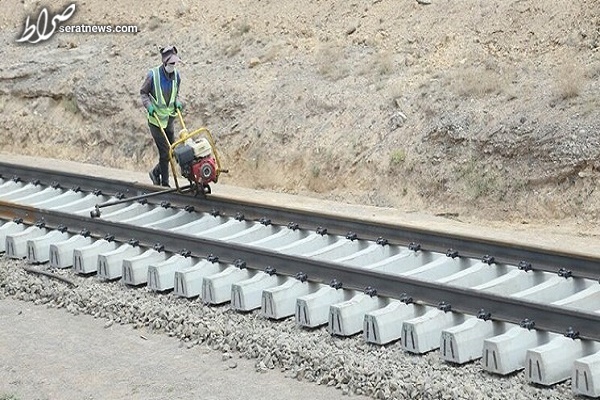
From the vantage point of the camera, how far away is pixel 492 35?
18391 mm

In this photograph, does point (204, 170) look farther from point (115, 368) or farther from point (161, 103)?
point (115, 368)

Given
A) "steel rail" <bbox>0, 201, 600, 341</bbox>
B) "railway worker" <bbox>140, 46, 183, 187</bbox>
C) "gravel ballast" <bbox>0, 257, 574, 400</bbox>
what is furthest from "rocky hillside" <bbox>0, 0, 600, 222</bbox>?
"gravel ballast" <bbox>0, 257, 574, 400</bbox>

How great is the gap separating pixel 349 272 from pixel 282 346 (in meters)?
1.04

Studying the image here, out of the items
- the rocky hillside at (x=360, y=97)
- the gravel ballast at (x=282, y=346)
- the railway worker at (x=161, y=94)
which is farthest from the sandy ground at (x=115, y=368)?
the rocky hillside at (x=360, y=97)

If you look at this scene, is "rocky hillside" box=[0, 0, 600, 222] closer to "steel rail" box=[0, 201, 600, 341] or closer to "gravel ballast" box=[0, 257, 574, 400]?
"steel rail" box=[0, 201, 600, 341]

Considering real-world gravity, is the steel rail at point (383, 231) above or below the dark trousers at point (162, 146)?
below

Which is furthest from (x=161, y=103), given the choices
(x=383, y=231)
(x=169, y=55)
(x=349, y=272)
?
(x=349, y=272)

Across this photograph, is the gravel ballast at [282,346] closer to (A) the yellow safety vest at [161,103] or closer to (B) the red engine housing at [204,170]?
(B) the red engine housing at [204,170]

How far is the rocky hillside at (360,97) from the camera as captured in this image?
15.3 metres

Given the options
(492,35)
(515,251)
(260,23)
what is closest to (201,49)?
(260,23)

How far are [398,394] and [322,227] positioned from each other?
401 cm

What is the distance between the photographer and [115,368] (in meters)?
9.51

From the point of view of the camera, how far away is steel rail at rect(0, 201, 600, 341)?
8617 mm

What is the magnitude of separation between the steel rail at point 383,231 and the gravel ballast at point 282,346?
5.79ft
